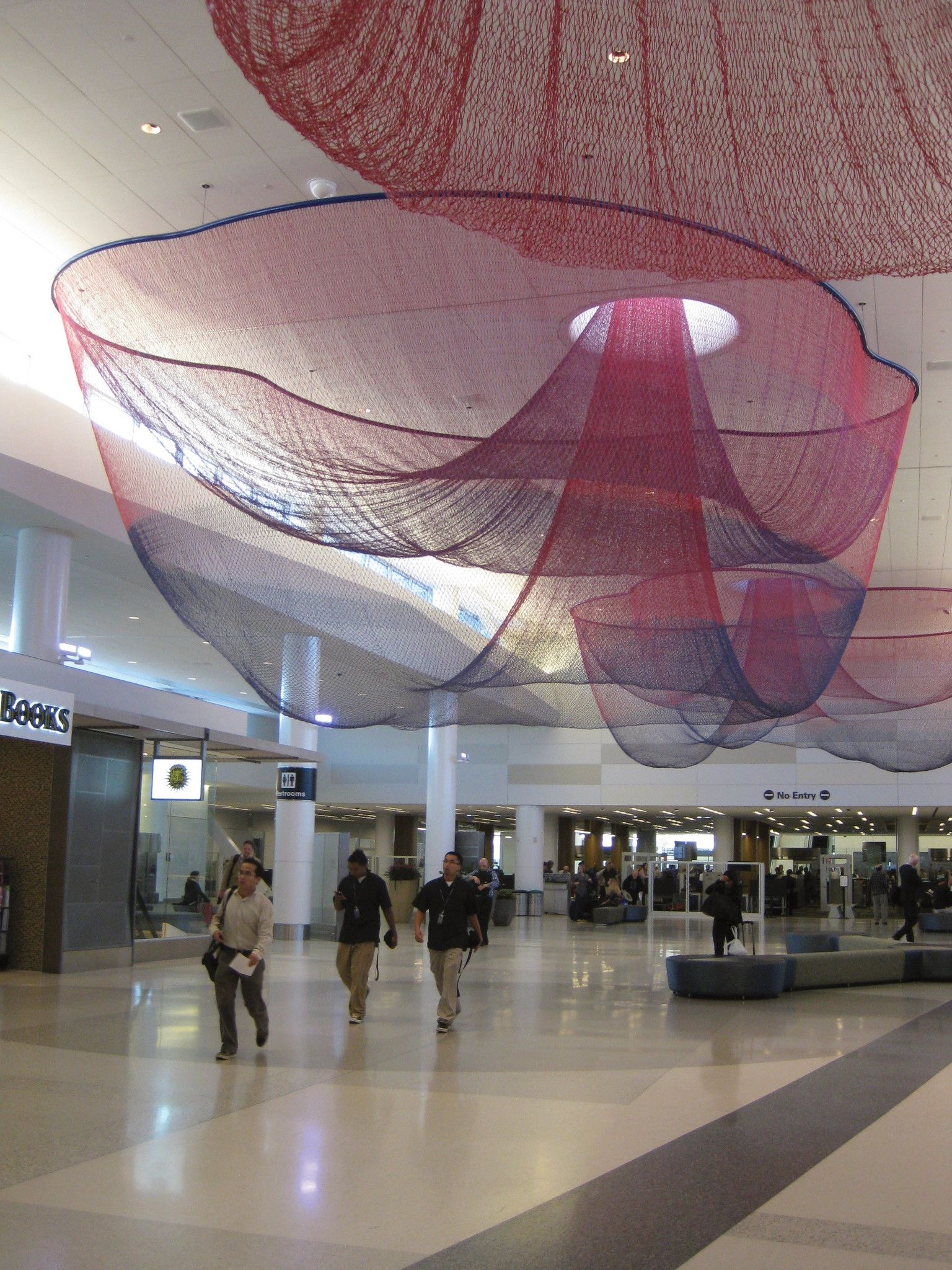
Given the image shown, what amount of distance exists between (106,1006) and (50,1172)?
6398 millimetres

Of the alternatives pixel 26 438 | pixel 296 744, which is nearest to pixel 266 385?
pixel 26 438

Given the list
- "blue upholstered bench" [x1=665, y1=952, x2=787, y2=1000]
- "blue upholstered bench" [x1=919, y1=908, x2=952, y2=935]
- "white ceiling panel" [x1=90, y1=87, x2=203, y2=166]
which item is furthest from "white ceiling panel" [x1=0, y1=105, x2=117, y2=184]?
"blue upholstered bench" [x1=919, y1=908, x2=952, y2=935]

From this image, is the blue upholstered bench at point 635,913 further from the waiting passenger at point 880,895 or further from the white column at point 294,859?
the white column at point 294,859

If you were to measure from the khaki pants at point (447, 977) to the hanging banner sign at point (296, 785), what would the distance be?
14497 millimetres

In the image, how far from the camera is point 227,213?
12.1 m

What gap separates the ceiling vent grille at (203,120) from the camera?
10336mm

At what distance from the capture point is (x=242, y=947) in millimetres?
8492

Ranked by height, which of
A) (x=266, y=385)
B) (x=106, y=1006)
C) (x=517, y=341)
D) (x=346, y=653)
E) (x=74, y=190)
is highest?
(x=74, y=190)

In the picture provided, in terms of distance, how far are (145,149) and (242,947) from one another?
6916 millimetres

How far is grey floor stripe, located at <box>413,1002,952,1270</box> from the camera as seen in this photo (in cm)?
431

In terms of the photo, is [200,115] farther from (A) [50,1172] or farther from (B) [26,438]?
(A) [50,1172]

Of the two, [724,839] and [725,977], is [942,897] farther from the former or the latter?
[725,977]

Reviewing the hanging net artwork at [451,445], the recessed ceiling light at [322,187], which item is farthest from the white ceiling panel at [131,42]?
the hanging net artwork at [451,445]

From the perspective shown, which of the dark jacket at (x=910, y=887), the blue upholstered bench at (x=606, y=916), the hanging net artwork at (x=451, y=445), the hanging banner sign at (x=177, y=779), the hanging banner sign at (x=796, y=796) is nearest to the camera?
the hanging net artwork at (x=451, y=445)
